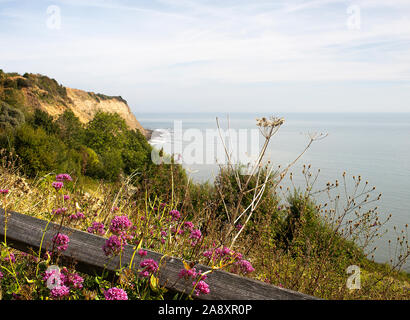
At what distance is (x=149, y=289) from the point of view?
183cm

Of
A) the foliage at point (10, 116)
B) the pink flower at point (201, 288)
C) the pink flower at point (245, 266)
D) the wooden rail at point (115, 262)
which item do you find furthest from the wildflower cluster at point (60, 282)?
the foliage at point (10, 116)

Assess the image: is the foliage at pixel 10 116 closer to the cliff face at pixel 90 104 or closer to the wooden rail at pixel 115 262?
the wooden rail at pixel 115 262

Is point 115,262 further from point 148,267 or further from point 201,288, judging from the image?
point 201,288

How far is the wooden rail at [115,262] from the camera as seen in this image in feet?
5.42

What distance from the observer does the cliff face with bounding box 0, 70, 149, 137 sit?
24.9 meters

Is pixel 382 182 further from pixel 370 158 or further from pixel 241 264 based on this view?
pixel 241 264

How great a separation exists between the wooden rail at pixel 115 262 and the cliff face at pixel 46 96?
20.4 metres

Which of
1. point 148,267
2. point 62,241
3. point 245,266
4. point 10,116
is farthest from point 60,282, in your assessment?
point 10,116
